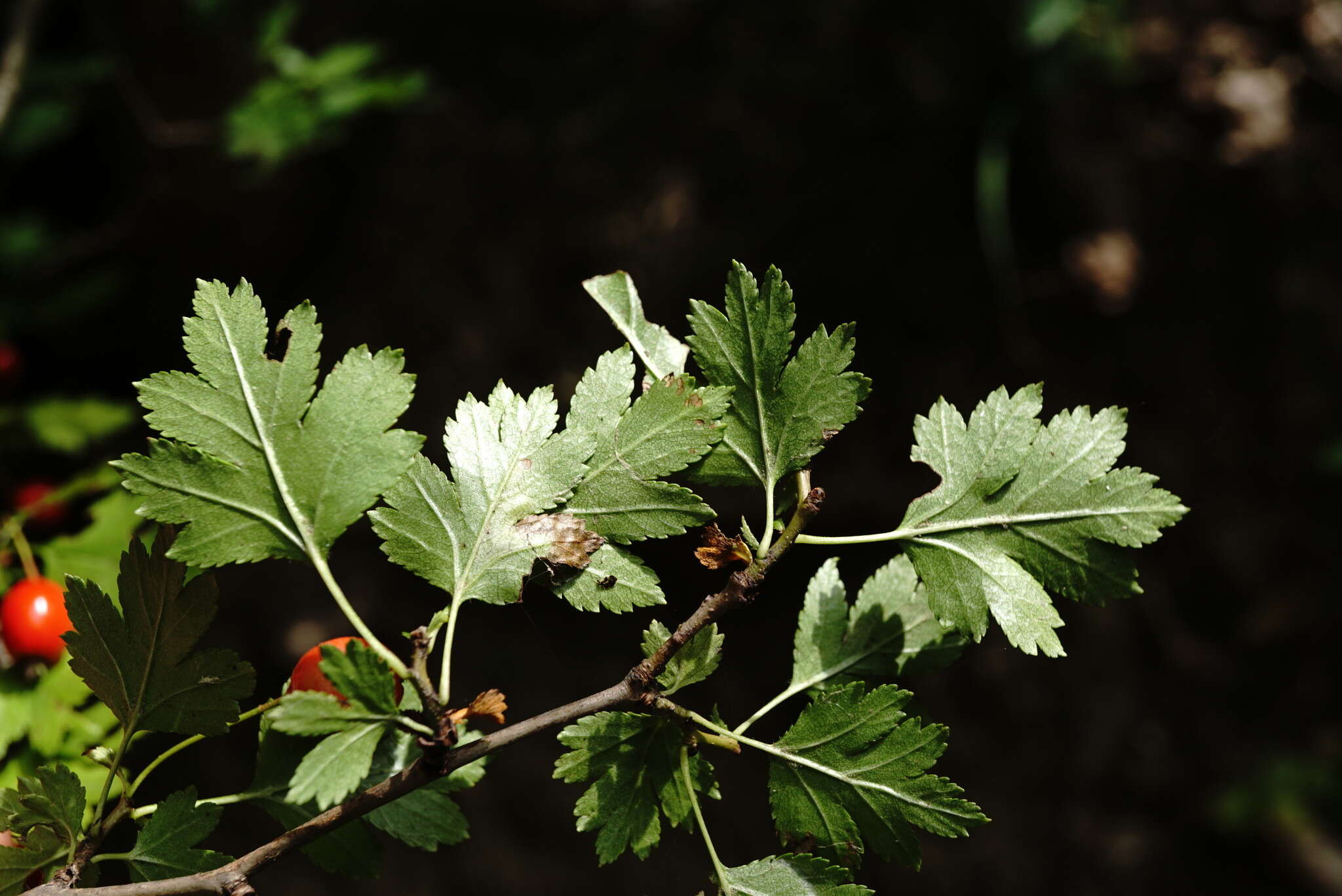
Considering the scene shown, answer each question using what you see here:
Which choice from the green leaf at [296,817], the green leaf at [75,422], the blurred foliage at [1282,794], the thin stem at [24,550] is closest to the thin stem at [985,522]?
the green leaf at [296,817]

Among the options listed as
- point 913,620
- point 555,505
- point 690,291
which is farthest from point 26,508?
point 690,291

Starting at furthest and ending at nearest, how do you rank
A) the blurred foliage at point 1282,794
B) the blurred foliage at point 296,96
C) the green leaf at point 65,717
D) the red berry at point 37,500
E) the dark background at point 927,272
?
1. the blurred foliage at point 1282,794
2. the dark background at point 927,272
3. the blurred foliage at point 296,96
4. the red berry at point 37,500
5. the green leaf at point 65,717

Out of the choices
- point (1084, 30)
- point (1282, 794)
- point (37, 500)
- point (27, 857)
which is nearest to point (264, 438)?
point (27, 857)

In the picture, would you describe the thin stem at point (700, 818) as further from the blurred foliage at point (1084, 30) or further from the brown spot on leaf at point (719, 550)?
the blurred foliage at point (1084, 30)

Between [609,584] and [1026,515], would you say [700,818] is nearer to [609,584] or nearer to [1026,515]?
[609,584]

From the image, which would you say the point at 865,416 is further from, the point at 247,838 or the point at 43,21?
the point at 43,21

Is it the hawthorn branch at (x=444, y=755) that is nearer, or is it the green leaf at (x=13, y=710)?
the hawthorn branch at (x=444, y=755)
